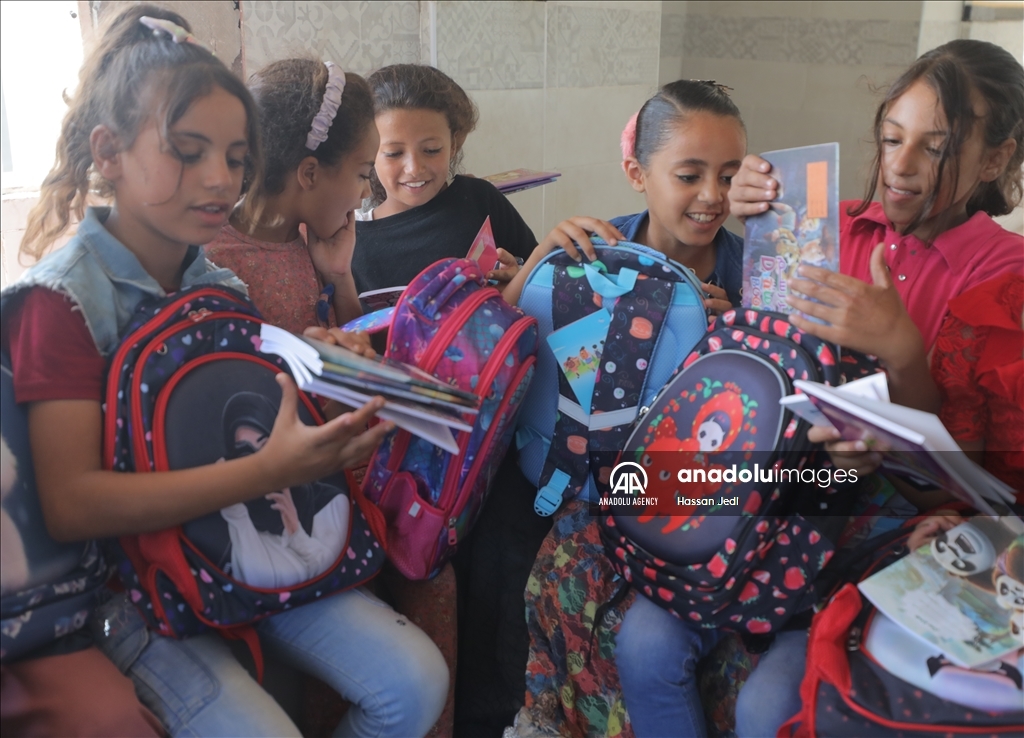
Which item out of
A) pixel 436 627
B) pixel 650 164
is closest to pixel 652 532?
pixel 436 627

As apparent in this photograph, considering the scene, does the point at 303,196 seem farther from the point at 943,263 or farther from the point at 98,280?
the point at 943,263

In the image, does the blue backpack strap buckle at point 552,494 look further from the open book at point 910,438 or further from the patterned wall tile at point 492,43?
the patterned wall tile at point 492,43

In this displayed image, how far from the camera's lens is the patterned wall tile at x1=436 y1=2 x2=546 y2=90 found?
219 cm

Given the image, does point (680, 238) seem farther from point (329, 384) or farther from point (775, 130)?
point (775, 130)

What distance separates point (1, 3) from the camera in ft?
4.35

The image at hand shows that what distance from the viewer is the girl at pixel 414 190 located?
174cm

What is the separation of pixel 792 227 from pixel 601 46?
177 centimetres

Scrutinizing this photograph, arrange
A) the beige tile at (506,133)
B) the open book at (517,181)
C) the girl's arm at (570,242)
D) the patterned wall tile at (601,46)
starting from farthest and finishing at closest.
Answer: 1. the patterned wall tile at (601,46)
2. the beige tile at (506,133)
3. the open book at (517,181)
4. the girl's arm at (570,242)

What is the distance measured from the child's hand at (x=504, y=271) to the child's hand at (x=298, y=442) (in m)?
0.54

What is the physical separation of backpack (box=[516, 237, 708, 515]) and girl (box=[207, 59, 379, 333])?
0.33 meters

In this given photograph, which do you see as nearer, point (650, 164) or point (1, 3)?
point (1, 3)

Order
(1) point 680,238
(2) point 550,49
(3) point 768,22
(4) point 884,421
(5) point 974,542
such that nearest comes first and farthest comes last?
(4) point 884,421 → (5) point 974,542 → (1) point 680,238 → (2) point 550,49 → (3) point 768,22

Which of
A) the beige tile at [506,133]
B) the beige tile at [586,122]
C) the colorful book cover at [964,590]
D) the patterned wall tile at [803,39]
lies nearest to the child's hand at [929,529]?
the colorful book cover at [964,590]

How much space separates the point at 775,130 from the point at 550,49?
1.44m
